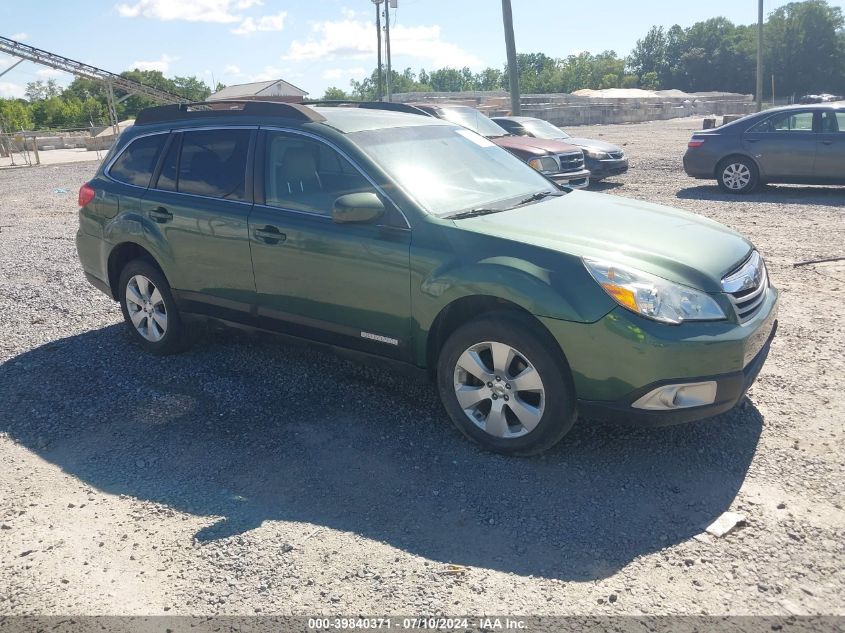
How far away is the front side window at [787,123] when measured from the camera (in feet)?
40.9

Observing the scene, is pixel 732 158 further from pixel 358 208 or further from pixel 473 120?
pixel 358 208

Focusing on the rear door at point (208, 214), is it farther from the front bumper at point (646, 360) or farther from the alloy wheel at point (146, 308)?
the front bumper at point (646, 360)

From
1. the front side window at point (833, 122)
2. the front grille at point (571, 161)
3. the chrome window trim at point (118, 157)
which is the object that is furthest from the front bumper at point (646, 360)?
the front side window at point (833, 122)

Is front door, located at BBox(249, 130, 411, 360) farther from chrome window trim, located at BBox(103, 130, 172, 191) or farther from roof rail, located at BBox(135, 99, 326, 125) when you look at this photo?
chrome window trim, located at BBox(103, 130, 172, 191)

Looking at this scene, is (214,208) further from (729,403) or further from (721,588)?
(721,588)

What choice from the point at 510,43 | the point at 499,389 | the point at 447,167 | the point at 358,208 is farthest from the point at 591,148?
the point at 499,389

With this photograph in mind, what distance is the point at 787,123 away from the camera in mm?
12641

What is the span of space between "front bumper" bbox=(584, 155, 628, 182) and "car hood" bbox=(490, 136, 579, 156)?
4.04 feet

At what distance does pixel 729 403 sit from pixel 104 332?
5220mm

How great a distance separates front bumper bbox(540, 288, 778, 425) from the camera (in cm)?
352

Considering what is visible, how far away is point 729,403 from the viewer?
3.72 meters

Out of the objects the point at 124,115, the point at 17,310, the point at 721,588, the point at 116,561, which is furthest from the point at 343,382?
the point at 124,115

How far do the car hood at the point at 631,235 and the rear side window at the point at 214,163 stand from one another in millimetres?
1772

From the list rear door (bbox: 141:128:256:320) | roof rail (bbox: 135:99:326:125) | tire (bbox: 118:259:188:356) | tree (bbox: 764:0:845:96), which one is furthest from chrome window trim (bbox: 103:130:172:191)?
tree (bbox: 764:0:845:96)
